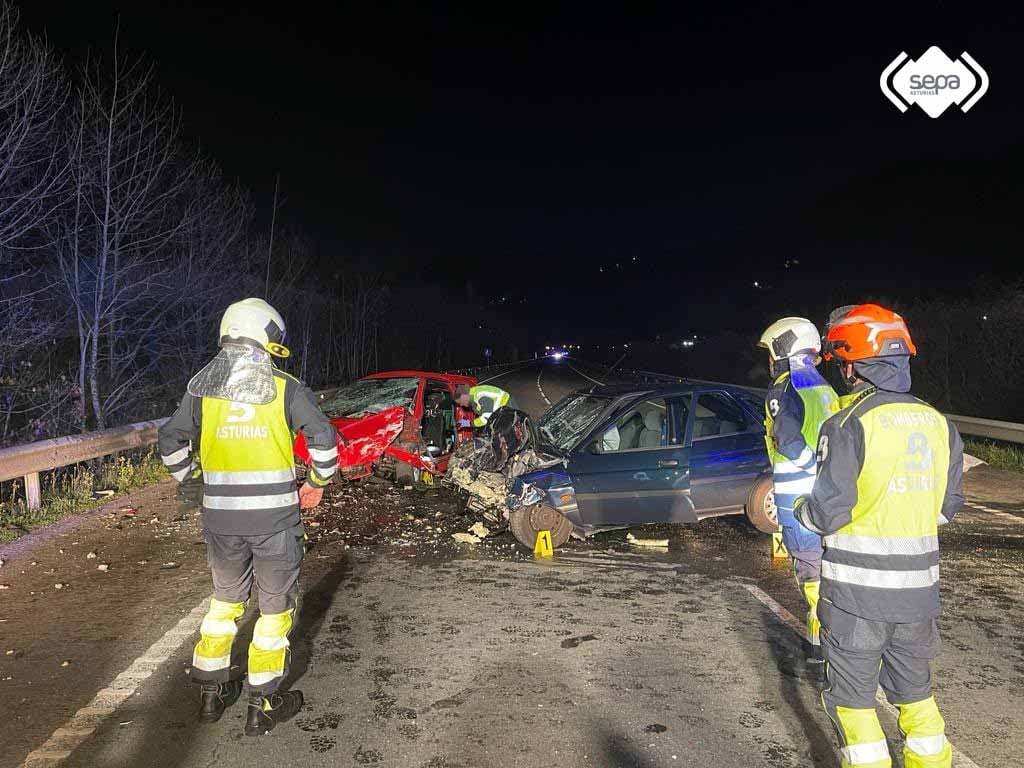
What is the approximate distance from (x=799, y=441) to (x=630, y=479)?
2785 mm

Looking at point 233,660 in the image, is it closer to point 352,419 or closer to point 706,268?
point 352,419

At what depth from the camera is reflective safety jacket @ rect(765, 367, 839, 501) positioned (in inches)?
170

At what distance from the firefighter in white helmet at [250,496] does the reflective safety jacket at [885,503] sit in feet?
7.75

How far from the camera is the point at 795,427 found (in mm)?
4340

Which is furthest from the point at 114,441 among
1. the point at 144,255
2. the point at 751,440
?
the point at 751,440

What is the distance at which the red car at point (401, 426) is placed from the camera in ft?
30.0

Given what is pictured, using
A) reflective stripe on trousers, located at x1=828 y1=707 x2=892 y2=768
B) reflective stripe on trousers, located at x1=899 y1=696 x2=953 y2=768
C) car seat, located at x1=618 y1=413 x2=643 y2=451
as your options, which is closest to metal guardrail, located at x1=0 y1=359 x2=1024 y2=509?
car seat, located at x1=618 y1=413 x2=643 y2=451

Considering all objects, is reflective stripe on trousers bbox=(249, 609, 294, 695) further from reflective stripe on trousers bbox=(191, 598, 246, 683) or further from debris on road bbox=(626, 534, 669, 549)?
debris on road bbox=(626, 534, 669, 549)

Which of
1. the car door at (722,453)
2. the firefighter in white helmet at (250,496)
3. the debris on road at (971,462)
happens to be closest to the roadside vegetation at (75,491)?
the firefighter in white helmet at (250,496)

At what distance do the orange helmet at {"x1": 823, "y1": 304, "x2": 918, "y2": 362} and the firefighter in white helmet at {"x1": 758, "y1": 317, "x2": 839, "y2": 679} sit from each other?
1.26 metres

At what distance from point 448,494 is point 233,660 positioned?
5055mm

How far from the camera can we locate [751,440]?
7465 millimetres

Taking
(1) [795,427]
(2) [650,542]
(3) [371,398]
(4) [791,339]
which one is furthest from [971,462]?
(3) [371,398]

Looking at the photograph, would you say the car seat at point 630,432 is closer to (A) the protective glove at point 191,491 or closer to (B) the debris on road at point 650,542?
(B) the debris on road at point 650,542
